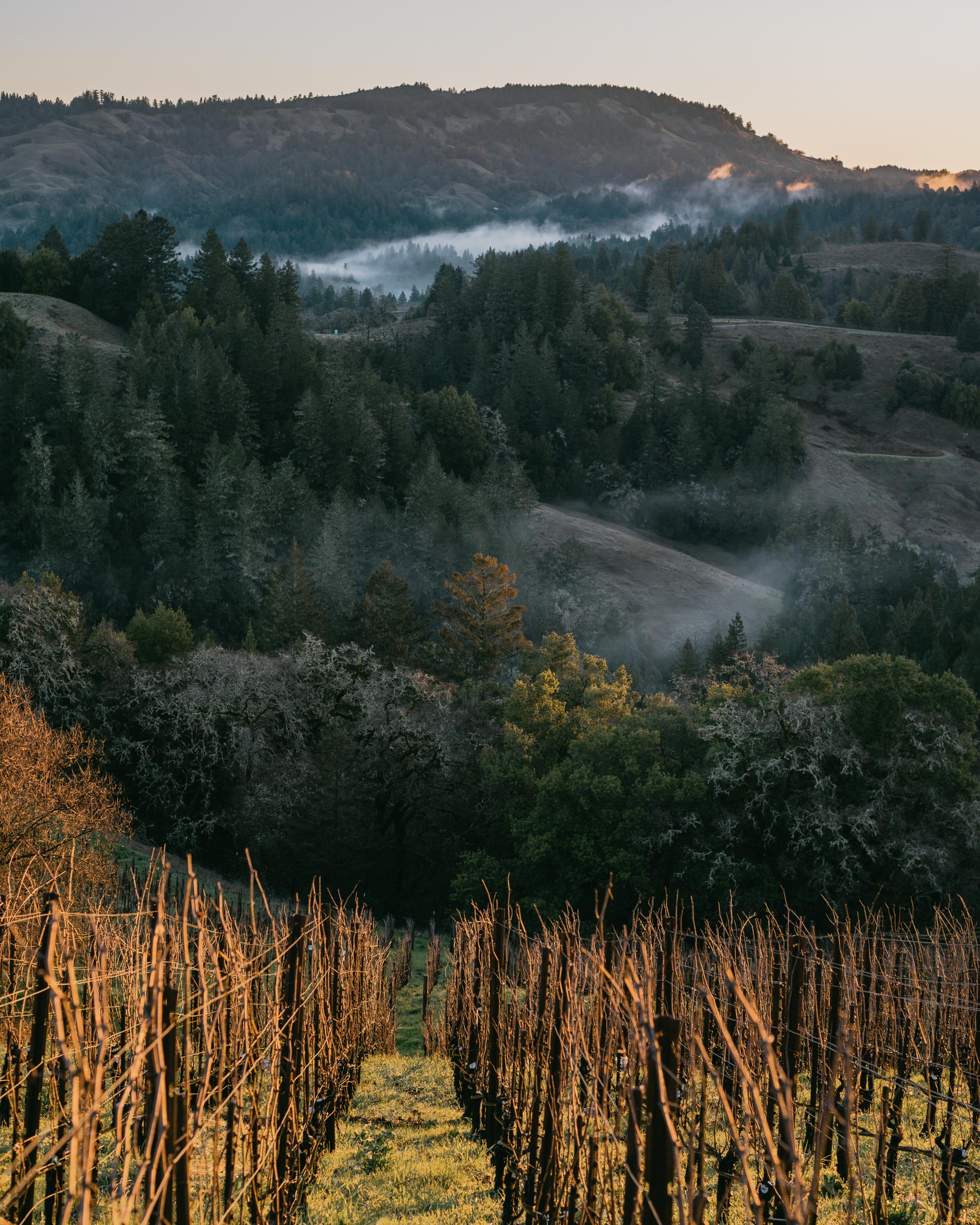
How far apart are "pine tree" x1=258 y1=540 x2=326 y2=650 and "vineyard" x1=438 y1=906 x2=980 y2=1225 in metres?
38.2

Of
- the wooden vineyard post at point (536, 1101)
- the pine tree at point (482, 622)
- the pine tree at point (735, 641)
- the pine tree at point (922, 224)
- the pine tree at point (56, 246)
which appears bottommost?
the pine tree at point (735, 641)

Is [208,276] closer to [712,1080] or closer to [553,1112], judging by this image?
[553,1112]

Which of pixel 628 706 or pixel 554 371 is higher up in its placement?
pixel 554 371

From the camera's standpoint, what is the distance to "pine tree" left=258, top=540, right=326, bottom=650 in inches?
2178

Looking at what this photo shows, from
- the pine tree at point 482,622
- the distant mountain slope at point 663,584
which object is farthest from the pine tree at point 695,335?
the pine tree at point 482,622

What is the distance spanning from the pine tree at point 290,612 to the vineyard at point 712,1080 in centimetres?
3824

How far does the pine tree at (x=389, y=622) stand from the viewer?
52594 millimetres

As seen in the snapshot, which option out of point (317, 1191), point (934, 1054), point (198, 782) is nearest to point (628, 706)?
point (198, 782)

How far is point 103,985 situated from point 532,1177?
5.03 m

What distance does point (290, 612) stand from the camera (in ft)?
184

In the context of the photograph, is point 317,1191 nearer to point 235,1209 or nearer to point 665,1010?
point 235,1209

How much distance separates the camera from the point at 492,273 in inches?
4628

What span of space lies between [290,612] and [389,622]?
5.89 metres

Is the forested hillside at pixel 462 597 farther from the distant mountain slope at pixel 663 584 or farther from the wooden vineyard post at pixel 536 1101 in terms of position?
the wooden vineyard post at pixel 536 1101
